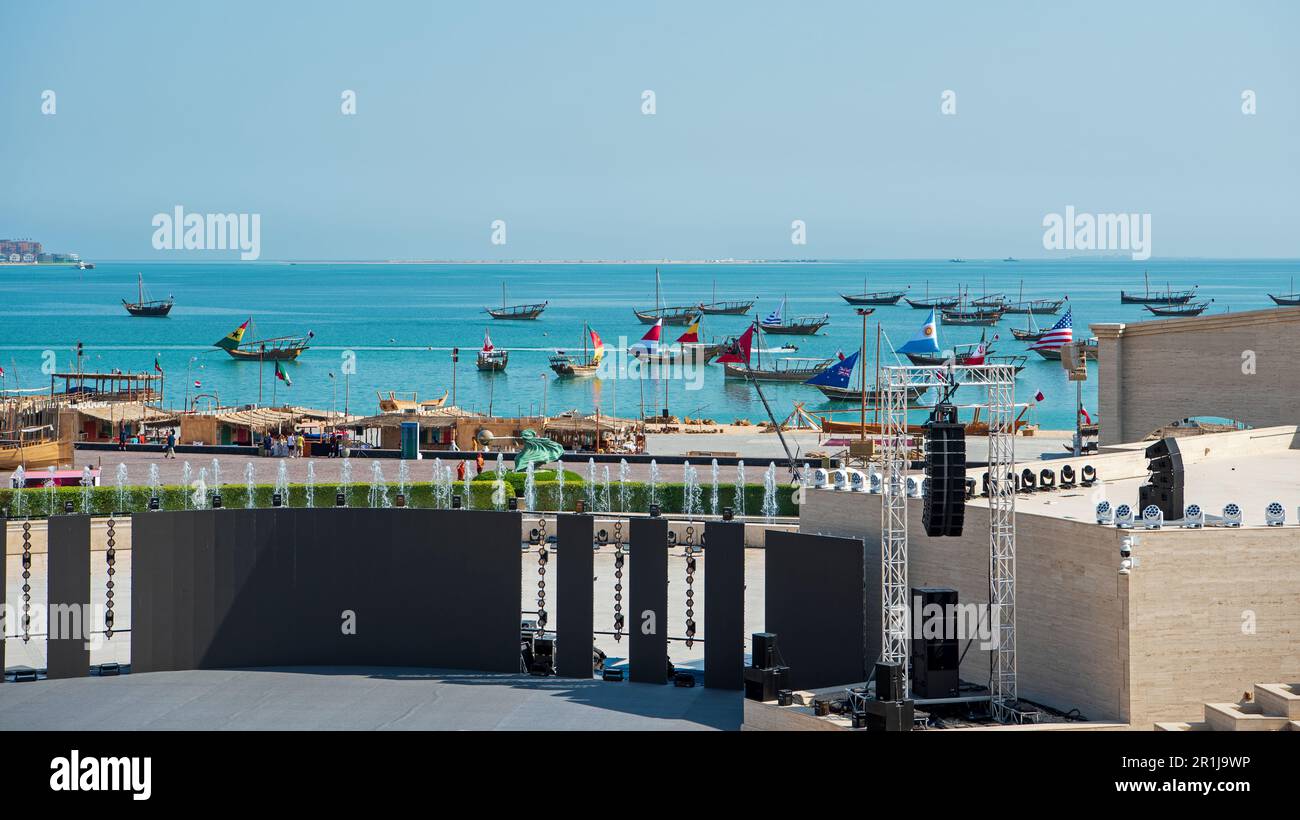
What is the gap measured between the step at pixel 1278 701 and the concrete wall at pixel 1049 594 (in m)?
1.93

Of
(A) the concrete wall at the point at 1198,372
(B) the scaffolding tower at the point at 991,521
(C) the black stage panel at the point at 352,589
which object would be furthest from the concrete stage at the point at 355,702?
(A) the concrete wall at the point at 1198,372

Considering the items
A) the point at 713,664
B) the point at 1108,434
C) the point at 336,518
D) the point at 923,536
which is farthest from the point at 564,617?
the point at 1108,434

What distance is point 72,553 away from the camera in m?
24.6

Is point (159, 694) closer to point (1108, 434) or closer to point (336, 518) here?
point (336, 518)

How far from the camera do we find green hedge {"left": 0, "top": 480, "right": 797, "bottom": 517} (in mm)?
36062

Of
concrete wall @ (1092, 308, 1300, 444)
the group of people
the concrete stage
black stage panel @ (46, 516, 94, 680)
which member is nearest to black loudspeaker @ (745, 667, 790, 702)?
the concrete stage

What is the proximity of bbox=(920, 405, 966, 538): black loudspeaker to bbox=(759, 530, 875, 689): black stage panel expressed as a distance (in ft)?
12.0

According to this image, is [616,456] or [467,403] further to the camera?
[467,403]

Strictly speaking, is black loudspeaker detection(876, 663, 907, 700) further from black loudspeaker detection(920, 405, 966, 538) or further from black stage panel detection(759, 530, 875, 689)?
black stage panel detection(759, 530, 875, 689)

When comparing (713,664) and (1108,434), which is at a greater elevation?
(1108,434)

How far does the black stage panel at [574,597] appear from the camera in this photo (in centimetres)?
2492
